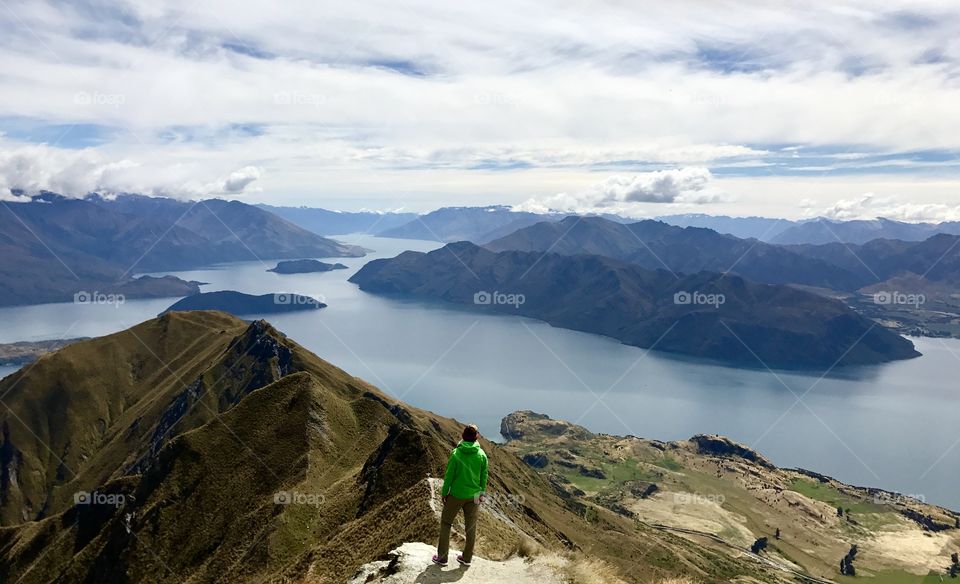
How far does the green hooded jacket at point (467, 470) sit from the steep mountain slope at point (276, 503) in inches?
285

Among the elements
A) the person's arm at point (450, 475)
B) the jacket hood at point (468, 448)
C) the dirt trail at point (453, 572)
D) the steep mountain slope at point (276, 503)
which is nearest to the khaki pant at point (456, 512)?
the person's arm at point (450, 475)

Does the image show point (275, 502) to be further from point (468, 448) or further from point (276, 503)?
A: point (468, 448)

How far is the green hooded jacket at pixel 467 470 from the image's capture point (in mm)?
20500

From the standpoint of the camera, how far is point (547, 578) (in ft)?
71.5

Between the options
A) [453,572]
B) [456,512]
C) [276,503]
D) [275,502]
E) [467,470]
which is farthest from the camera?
[275,502]

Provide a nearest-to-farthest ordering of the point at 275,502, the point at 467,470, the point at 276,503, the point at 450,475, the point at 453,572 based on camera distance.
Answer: the point at 467,470 < the point at 450,475 < the point at 453,572 < the point at 276,503 < the point at 275,502

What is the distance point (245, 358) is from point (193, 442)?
9200cm

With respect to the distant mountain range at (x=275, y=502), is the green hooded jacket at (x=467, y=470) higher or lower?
higher

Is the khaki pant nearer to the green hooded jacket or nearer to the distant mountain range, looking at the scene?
the green hooded jacket

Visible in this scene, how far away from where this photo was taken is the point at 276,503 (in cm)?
6375

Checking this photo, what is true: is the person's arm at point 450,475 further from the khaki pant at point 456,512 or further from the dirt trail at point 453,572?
the dirt trail at point 453,572

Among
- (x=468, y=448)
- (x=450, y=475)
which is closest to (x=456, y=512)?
(x=450, y=475)

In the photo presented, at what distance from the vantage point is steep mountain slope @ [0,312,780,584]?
38312 mm

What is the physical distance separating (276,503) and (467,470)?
5143cm
